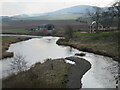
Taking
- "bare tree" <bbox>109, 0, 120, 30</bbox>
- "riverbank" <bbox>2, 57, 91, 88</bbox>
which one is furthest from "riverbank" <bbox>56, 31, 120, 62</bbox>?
"bare tree" <bbox>109, 0, 120, 30</bbox>

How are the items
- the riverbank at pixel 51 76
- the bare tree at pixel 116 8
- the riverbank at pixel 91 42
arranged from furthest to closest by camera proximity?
the riverbank at pixel 91 42 → the bare tree at pixel 116 8 → the riverbank at pixel 51 76

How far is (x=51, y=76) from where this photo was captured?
28219 mm

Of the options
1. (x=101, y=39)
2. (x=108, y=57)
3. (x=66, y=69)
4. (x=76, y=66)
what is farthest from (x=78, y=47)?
(x=66, y=69)

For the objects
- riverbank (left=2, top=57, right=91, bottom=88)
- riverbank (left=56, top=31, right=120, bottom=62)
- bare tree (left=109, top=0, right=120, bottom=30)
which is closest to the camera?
riverbank (left=2, top=57, right=91, bottom=88)

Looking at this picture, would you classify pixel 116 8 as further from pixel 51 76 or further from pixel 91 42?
pixel 91 42

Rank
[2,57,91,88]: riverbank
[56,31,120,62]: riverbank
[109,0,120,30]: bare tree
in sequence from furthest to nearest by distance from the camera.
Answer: [56,31,120,62]: riverbank → [109,0,120,30]: bare tree → [2,57,91,88]: riverbank

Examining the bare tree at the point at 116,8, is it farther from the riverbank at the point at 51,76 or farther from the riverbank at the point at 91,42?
the riverbank at the point at 91,42

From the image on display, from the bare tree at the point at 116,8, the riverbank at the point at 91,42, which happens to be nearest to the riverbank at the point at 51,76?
the bare tree at the point at 116,8

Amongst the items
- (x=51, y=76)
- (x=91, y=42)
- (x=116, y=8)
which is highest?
(x=116, y=8)

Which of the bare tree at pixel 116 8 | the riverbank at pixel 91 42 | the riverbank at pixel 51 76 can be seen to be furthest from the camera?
the riverbank at pixel 91 42

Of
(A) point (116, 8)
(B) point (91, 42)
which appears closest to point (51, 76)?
(A) point (116, 8)

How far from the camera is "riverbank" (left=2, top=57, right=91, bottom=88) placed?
20938 mm

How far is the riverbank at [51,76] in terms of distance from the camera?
20.9m

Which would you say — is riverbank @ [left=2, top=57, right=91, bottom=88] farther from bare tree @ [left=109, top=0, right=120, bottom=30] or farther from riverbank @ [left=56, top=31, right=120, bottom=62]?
riverbank @ [left=56, top=31, right=120, bottom=62]
